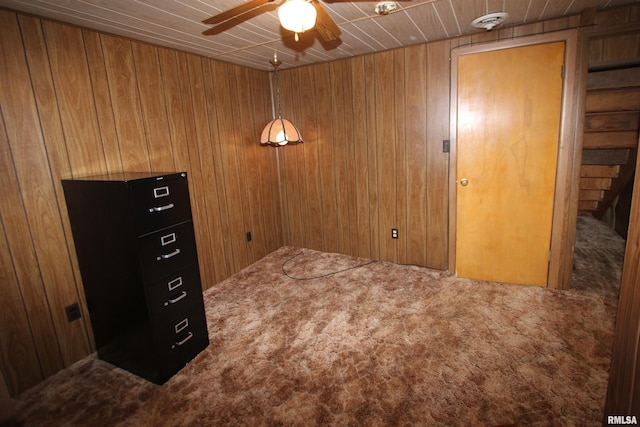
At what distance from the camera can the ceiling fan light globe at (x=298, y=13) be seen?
131 centimetres

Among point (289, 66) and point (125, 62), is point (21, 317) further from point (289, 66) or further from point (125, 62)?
point (289, 66)

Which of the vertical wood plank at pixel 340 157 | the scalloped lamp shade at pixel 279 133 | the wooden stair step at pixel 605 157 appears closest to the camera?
the scalloped lamp shade at pixel 279 133

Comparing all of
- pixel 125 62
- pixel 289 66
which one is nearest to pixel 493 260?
pixel 289 66

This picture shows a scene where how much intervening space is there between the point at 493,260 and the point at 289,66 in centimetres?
275

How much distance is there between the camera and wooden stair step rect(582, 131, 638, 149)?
3.23 meters

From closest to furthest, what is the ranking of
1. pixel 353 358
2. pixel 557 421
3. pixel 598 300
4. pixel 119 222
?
1. pixel 557 421
2. pixel 119 222
3. pixel 353 358
4. pixel 598 300

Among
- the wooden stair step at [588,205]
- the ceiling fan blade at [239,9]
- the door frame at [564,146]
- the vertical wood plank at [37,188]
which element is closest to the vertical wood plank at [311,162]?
the door frame at [564,146]

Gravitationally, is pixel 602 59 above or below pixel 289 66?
below

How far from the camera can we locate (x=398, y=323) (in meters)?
2.40

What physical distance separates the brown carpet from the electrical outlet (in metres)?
0.30

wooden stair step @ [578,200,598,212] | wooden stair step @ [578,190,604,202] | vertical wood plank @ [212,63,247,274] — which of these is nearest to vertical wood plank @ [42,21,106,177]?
vertical wood plank @ [212,63,247,274]

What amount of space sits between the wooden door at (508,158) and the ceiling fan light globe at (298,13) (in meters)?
1.89

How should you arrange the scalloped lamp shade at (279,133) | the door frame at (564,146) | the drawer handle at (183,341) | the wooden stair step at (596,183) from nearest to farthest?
the drawer handle at (183,341), the door frame at (564,146), the scalloped lamp shade at (279,133), the wooden stair step at (596,183)

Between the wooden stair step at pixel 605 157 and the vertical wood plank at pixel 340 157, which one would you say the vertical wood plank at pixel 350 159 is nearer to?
the vertical wood plank at pixel 340 157
